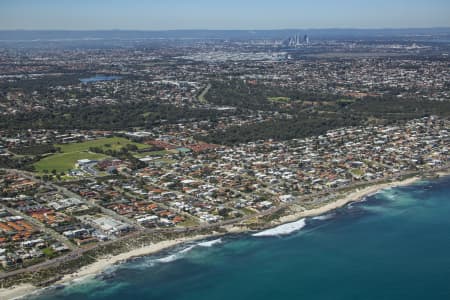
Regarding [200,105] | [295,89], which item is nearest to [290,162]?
[200,105]

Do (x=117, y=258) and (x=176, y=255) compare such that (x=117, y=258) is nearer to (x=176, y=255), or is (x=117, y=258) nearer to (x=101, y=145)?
(x=176, y=255)

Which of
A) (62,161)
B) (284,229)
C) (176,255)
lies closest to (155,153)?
(62,161)

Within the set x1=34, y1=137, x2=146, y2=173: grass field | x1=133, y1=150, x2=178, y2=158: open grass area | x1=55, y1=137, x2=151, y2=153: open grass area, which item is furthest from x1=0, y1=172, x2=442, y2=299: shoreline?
x1=55, y1=137, x2=151, y2=153: open grass area

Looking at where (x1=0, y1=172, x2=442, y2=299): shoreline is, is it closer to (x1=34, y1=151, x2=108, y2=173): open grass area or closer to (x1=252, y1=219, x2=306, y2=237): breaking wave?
(x1=252, y1=219, x2=306, y2=237): breaking wave

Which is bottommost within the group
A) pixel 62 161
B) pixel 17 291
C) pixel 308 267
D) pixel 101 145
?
pixel 308 267

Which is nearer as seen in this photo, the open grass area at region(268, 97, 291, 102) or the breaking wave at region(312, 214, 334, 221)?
the breaking wave at region(312, 214, 334, 221)
